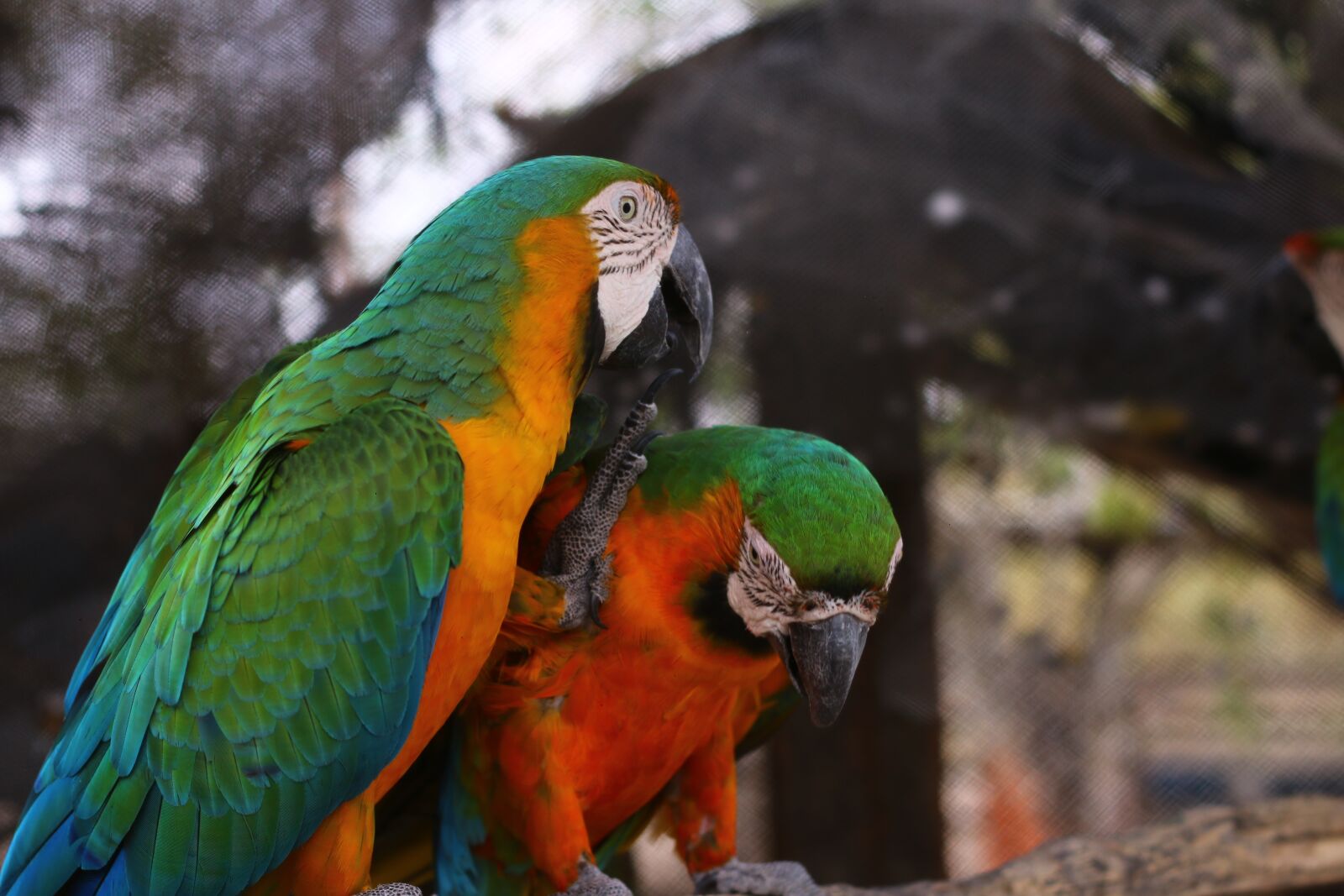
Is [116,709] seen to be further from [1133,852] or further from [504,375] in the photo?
[1133,852]

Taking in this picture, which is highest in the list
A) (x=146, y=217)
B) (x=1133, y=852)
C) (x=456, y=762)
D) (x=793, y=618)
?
(x=146, y=217)

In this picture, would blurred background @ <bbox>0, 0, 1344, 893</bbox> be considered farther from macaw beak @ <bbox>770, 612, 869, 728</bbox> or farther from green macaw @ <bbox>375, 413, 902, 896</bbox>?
macaw beak @ <bbox>770, 612, 869, 728</bbox>

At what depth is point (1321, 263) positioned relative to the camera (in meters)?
2.16

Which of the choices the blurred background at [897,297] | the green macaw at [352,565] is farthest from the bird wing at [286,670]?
the blurred background at [897,297]

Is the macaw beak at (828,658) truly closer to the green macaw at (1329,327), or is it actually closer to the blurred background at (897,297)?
the blurred background at (897,297)

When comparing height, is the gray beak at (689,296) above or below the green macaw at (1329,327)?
above

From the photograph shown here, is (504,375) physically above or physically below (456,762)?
above

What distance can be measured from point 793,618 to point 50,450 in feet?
4.58

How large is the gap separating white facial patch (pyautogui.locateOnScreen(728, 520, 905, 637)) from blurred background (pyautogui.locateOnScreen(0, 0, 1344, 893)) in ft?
3.02

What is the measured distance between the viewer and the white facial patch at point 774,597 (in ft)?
3.21

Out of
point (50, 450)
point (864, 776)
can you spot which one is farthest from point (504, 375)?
point (864, 776)

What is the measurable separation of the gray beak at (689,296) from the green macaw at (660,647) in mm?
115

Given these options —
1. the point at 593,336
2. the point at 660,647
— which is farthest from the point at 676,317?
the point at 660,647

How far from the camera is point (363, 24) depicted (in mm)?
1779
